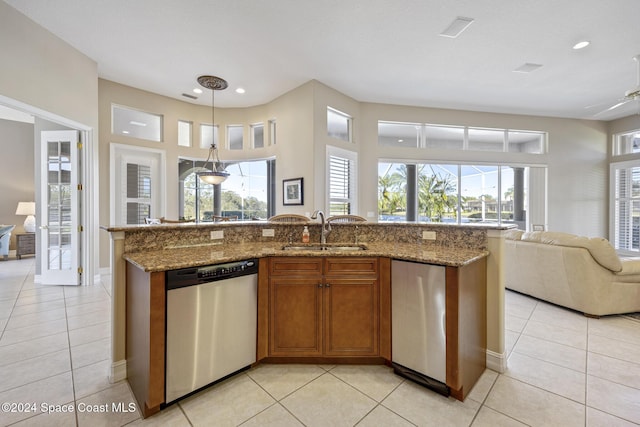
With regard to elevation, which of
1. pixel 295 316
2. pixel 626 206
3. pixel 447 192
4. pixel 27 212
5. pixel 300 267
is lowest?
pixel 295 316

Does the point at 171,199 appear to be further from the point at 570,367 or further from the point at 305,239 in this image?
the point at 570,367

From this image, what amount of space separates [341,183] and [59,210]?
184 inches

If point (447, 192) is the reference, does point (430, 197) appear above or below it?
below

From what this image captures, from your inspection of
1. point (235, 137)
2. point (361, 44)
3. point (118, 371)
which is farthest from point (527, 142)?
point (118, 371)

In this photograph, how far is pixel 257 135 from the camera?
5.89 m

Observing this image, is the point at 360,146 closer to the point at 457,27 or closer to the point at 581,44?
the point at 457,27

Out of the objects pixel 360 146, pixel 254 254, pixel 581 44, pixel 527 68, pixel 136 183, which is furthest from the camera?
pixel 360 146

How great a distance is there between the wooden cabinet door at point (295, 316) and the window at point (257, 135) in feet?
14.8

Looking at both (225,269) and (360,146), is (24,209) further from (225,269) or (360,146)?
(360,146)

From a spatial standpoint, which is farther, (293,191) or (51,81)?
(293,191)

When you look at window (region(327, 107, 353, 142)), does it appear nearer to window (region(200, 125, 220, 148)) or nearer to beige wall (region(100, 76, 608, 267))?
beige wall (region(100, 76, 608, 267))

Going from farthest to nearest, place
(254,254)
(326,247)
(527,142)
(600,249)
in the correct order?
(527,142) < (600,249) < (326,247) < (254,254)

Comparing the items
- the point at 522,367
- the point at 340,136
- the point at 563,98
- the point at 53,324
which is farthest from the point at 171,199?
the point at 563,98

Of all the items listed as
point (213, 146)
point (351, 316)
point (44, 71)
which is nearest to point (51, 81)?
point (44, 71)
